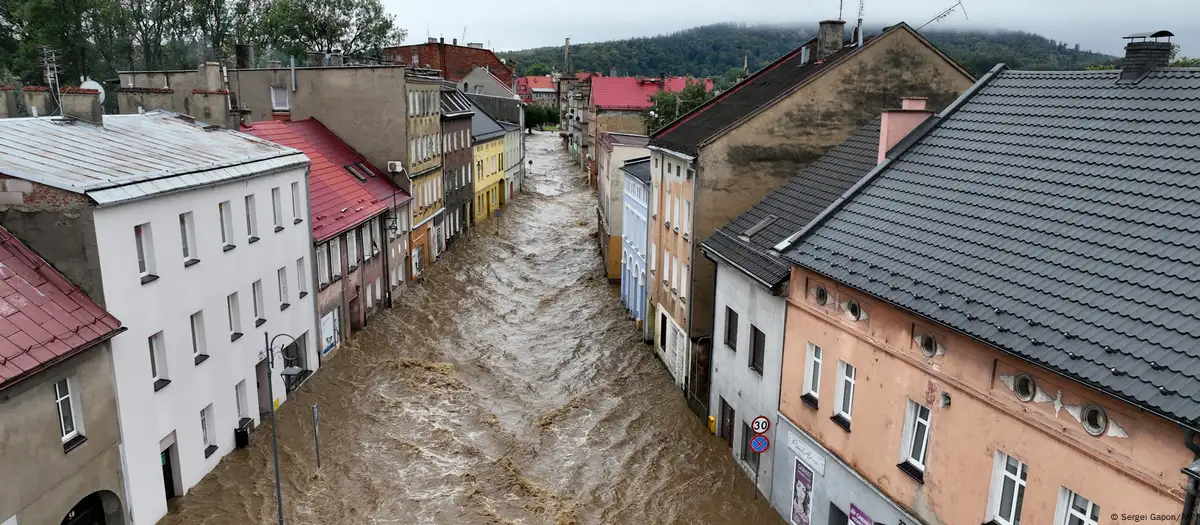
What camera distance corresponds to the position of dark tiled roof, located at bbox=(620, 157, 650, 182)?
98.7ft

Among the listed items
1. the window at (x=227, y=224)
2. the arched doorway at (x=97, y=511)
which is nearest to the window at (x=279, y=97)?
the window at (x=227, y=224)

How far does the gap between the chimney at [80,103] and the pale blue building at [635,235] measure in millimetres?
16569

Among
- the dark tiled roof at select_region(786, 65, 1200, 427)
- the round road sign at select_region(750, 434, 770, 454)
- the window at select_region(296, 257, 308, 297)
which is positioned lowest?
the round road sign at select_region(750, 434, 770, 454)

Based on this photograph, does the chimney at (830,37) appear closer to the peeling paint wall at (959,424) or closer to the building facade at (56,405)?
the peeling paint wall at (959,424)

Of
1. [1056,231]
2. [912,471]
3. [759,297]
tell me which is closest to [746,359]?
[759,297]

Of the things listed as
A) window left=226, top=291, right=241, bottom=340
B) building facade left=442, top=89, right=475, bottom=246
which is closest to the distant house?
building facade left=442, top=89, right=475, bottom=246

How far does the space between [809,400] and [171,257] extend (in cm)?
1253

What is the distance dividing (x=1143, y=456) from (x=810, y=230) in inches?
282

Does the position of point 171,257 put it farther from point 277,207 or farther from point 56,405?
point 277,207

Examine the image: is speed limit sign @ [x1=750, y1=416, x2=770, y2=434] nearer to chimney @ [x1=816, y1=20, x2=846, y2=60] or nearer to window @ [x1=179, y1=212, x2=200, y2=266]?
window @ [x1=179, y1=212, x2=200, y2=266]

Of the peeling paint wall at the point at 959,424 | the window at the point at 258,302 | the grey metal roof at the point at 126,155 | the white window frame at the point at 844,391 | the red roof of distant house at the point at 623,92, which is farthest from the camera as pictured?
the red roof of distant house at the point at 623,92

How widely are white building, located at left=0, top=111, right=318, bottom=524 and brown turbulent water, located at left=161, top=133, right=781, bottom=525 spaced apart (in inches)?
48.4

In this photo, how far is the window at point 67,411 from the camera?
12.6 meters

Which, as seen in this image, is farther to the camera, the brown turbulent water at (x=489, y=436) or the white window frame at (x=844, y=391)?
the brown turbulent water at (x=489, y=436)
